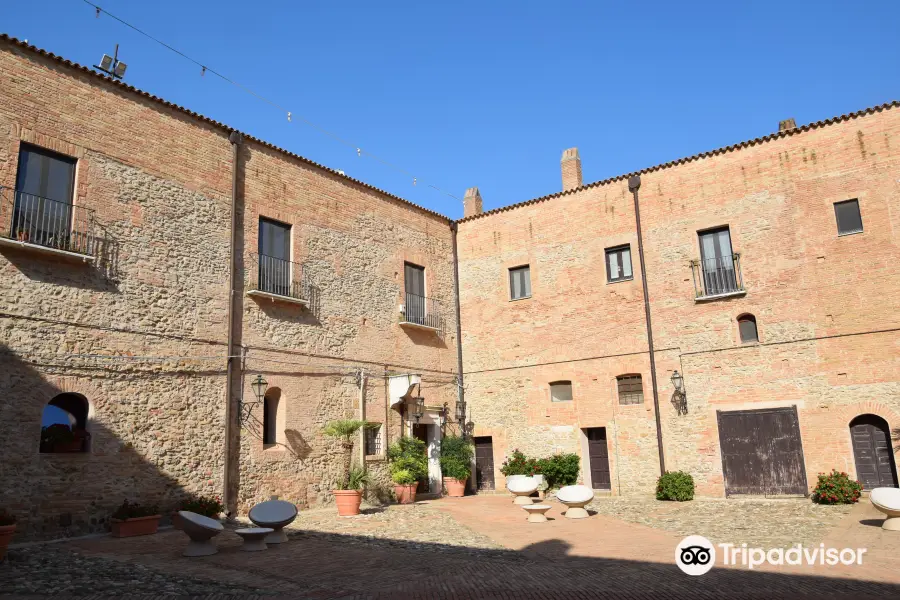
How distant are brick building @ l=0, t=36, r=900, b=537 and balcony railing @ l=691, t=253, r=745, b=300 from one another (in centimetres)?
8

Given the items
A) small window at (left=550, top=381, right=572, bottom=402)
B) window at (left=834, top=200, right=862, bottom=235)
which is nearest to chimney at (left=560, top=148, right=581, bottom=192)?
small window at (left=550, top=381, right=572, bottom=402)

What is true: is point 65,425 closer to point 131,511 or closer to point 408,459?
point 131,511

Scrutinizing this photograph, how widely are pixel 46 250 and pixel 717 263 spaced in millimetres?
14705

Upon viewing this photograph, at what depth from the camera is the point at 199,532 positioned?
9875mm

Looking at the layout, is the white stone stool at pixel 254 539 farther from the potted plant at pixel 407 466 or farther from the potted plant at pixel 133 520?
the potted plant at pixel 407 466

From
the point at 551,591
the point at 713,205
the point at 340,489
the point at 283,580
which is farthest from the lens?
the point at 713,205

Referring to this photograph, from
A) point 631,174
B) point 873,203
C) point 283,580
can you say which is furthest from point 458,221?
point 283,580

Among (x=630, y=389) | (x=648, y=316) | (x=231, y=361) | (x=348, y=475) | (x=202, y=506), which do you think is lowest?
(x=202, y=506)

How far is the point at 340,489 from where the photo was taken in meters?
15.0

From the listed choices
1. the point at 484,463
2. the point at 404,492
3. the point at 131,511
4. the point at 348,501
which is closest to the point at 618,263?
the point at 484,463

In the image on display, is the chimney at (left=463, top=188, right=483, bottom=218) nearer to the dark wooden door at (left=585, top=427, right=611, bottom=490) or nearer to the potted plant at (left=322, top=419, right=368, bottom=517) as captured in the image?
the dark wooden door at (left=585, top=427, right=611, bottom=490)

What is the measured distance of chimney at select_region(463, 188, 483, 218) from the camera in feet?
75.4

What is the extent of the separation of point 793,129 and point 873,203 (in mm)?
2580

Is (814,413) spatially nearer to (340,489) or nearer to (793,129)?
(793,129)
